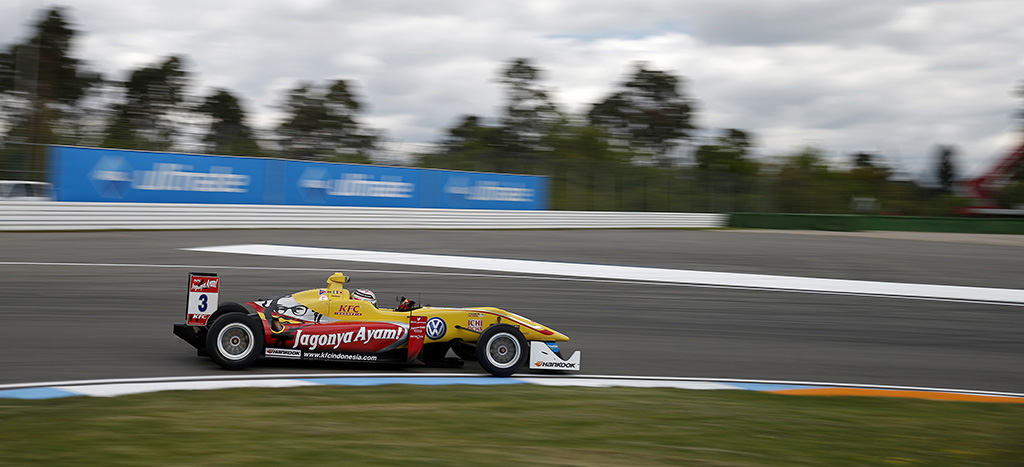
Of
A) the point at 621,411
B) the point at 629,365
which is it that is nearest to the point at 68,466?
the point at 621,411

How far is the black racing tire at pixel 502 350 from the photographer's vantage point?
20.9ft

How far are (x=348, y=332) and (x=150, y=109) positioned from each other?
27.2 meters

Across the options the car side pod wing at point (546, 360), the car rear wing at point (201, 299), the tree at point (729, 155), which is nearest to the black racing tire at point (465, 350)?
the car side pod wing at point (546, 360)

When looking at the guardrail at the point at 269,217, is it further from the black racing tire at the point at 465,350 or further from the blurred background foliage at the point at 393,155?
the black racing tire at the point at 465,350

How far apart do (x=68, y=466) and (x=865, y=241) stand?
88.4 ft

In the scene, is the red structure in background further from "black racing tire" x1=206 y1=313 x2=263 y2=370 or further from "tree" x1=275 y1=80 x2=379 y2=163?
"black racing tire" x1=206 y1=313 x2=263 y2=370

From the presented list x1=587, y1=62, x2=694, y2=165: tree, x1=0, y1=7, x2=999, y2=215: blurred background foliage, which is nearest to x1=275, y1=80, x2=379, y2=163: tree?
x1=0, y1=7, x2=999, y2=215: blurred background foliage

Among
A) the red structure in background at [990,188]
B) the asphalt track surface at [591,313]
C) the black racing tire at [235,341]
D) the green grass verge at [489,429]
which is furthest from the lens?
the red structure in background at [990,188]

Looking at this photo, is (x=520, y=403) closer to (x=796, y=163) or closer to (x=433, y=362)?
(x=433, y=362)

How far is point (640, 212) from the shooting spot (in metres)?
32.4

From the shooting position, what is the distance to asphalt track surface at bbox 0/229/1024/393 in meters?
7.07

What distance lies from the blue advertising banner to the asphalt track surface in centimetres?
153

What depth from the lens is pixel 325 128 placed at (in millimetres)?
30547

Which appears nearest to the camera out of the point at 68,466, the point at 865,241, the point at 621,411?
the point at 68,466
